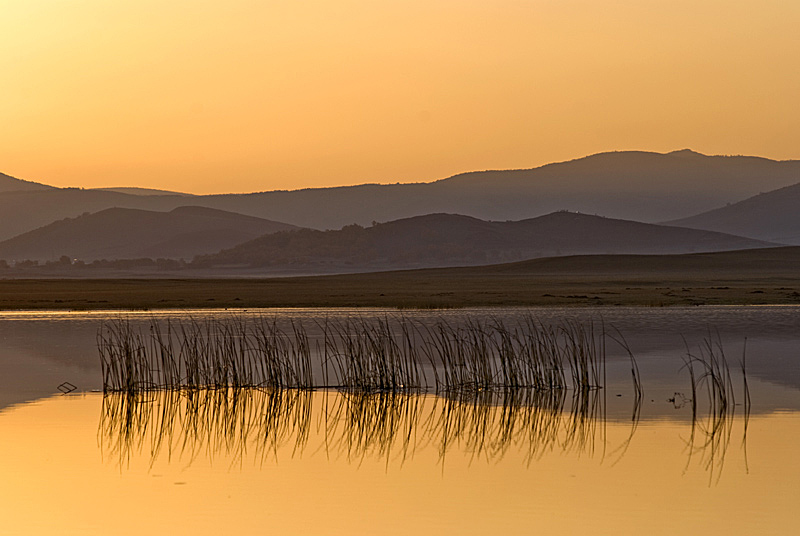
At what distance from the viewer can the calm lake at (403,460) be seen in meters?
12.2

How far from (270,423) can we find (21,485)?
5593 mm

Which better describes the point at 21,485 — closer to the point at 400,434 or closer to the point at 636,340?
the point at 400,434

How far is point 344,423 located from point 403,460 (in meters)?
3.53

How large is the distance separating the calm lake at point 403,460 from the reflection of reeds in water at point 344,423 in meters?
0.05

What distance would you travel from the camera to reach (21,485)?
46.4ft

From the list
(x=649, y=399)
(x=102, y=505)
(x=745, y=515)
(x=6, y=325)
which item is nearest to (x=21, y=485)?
(x=102, y=505)

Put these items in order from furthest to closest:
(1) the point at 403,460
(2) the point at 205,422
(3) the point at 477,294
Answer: (3) the point at 477,294, (2) the point at 205,422, (1) the point at 403,460

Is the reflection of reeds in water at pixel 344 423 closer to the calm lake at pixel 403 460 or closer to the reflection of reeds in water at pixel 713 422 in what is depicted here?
the calm lake at pixel 403 460

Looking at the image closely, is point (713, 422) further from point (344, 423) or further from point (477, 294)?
point (477, 294)

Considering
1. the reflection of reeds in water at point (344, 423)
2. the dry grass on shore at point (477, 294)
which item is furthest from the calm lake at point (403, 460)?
the dry grass on shore at point (477, 294)

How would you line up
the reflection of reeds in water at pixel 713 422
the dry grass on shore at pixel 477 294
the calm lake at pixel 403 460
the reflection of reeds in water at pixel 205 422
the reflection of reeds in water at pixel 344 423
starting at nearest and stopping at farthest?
the calm lake at pixel 403 460 < the reflection of reeds in water at pixel 713 422 < the reflection of reeds in water at pixel 344 423 < the reflection of reeds in water at pixel 205 422 < the dry grass on shore at pixel 477 294

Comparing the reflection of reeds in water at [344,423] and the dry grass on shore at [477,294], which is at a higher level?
the dry grass on shore at [477,294]

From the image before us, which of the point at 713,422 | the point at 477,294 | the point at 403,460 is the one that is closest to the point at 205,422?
the point at 403,460

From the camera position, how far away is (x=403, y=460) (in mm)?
15617
